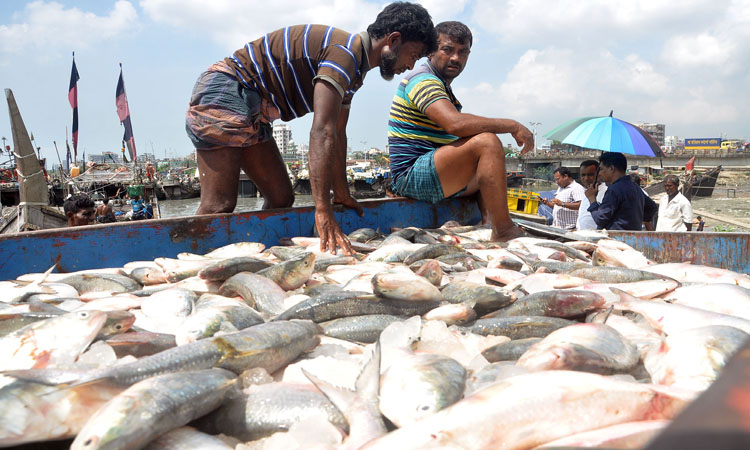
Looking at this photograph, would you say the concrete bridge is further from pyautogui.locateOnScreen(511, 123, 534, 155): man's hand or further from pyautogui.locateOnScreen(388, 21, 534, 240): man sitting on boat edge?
pyautogui.locateOnScreen(511, 123, 534, 155): man's hand

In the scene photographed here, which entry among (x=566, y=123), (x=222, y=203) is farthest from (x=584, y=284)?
(x=566, y=123)

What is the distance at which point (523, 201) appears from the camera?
15.8 m

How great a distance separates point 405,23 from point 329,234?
185 centimetres

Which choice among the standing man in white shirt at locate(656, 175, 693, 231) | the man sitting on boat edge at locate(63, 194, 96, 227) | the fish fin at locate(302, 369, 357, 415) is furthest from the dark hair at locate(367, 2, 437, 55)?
the standing man in white shirt at locate(656, 175, 693, 231)

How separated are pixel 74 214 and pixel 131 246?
4658 millimetres

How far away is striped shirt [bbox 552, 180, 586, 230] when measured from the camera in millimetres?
8699

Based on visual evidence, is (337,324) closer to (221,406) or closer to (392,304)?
(392,304)

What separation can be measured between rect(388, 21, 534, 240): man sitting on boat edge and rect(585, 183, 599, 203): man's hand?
11.8ft

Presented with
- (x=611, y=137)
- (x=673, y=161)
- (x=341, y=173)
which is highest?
(x=673, y=161)

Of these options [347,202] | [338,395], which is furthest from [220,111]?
[338,395]

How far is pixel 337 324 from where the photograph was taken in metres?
2.10

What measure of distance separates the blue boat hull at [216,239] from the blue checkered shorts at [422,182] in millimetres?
145

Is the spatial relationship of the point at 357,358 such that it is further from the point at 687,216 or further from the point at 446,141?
the point at 687,216

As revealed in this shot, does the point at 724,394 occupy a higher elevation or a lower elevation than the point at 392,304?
higher
